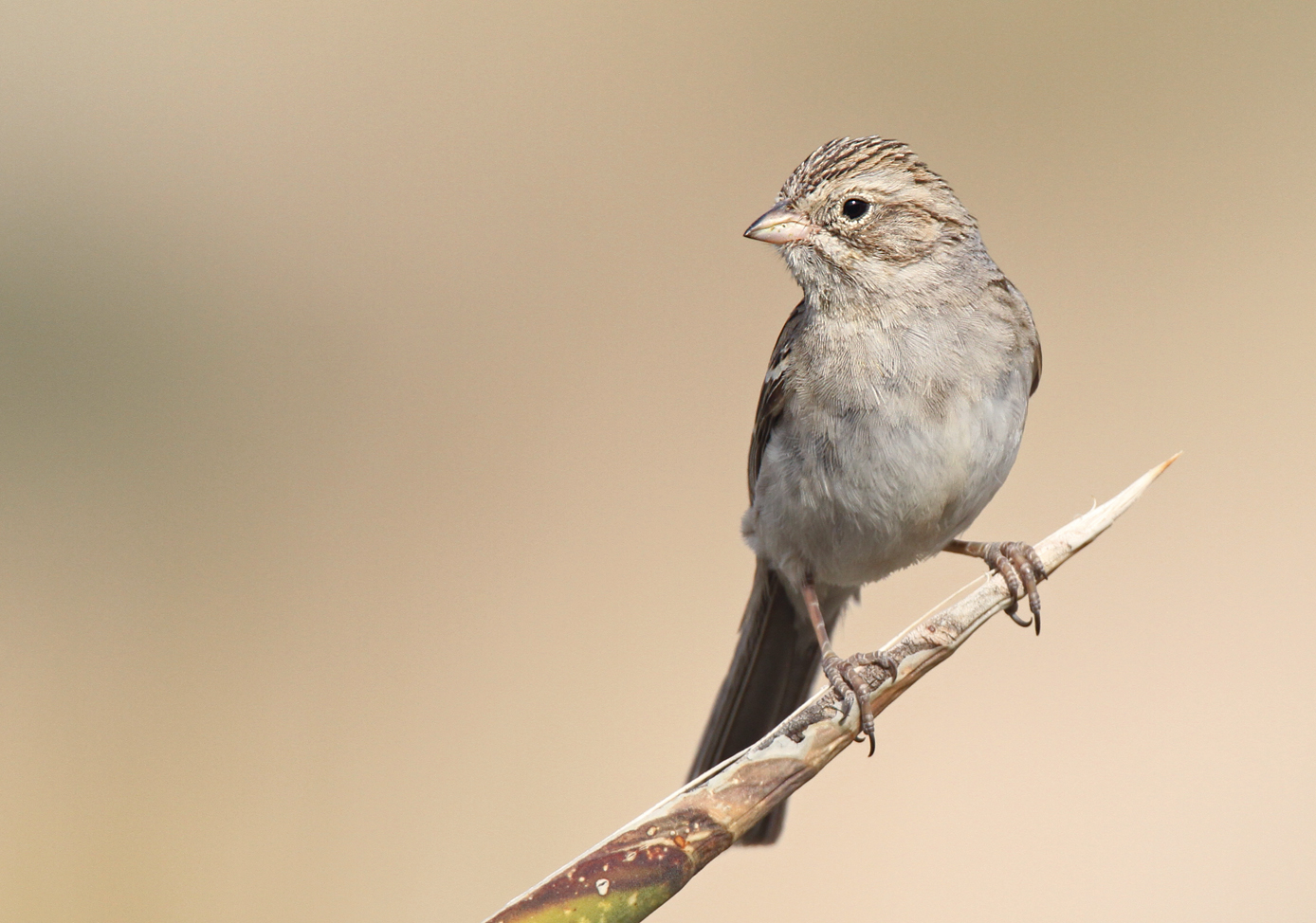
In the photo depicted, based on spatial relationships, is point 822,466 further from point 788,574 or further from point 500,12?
point 500,12

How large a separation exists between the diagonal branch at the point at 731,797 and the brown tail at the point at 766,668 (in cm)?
145

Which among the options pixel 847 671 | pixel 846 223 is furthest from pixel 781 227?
pixel 847 671

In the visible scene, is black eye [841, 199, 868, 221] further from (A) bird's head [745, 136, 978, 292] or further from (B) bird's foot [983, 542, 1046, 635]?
(B) bird's foot [983, 542, 1046, 635]

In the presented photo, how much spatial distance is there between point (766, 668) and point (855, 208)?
1.40m

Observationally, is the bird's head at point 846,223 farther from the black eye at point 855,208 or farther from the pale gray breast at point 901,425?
the pale gray breast at point 901,425

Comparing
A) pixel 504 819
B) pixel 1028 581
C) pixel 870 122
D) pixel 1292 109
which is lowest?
pixel 1028 581

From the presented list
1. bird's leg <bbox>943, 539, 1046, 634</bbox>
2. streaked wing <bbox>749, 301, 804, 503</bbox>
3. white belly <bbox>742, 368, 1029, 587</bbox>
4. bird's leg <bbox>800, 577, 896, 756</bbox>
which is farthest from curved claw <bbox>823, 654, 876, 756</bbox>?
streaked wing <bbox>749, 301, 804, 503</bbox>

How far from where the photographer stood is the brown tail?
3295 mm

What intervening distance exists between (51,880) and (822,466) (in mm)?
4034

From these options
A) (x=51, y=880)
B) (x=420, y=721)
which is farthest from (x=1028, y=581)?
(x=51, y=880)

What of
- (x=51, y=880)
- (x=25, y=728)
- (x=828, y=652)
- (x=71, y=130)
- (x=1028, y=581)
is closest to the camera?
(x=1028, y=581)

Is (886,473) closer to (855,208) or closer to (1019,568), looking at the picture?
(1019,568)

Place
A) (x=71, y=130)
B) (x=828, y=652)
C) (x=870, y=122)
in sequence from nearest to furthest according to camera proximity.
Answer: (x=828, y=652), (x=870, y=122), (x=71, y=130)

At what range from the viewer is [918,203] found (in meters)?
2.93
